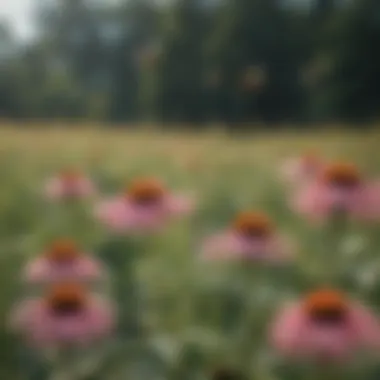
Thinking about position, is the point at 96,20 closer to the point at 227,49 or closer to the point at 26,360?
the point at 227,49

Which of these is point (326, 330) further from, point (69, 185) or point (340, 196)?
point (69, 185)

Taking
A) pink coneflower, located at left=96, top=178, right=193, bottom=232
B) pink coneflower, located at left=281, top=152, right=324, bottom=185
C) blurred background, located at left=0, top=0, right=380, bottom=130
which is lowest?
pink coneflower, located at left=96, top=178, right=193, bottom=232

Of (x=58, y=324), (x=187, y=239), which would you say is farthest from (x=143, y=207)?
(x=58, y=324)

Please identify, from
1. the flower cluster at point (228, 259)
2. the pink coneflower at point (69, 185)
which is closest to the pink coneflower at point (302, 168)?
the flower cluster at point (228, 259)

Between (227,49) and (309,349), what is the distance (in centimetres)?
36

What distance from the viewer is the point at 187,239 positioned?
42.6 inches

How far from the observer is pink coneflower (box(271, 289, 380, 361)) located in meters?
1.01

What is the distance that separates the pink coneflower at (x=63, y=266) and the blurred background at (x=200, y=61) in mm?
160

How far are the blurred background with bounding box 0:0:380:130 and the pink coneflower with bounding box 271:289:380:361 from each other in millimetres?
222

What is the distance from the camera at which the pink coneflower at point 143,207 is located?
43.0 inches

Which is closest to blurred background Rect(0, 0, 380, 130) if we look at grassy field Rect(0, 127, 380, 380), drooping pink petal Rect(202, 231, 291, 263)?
grassy field Rect(0, 127, 380, 380)

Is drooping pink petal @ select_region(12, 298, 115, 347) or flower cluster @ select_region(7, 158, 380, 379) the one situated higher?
flower cluster @ select_region(7, 158, 380, 379)

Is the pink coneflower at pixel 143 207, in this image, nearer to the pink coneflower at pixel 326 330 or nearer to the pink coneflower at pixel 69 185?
the pink coneflower at pixel 69 185

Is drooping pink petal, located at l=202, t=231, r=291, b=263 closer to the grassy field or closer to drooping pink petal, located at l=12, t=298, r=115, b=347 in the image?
the grassy field
